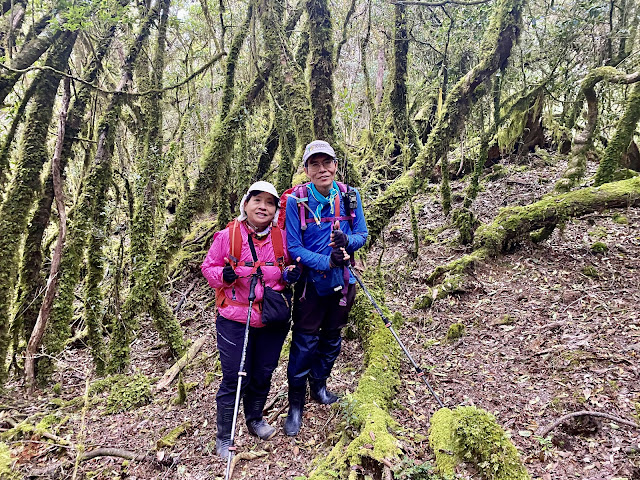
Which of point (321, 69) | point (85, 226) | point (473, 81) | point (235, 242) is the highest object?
point (473, 81)

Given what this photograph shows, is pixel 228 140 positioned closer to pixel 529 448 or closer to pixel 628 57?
pixel 529 448

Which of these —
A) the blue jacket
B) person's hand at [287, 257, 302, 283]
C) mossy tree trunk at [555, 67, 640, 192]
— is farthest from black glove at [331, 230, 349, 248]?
mossy tree trunk at [555, 67, 640, 192]

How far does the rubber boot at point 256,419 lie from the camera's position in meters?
4.18

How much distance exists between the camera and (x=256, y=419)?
4.27m

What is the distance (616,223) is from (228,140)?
29.0 ft

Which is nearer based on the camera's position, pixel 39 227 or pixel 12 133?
pixel 12 133

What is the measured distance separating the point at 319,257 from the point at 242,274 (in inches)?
32.4

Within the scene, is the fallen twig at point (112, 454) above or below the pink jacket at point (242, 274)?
below

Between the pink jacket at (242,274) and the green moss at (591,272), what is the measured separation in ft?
20.0

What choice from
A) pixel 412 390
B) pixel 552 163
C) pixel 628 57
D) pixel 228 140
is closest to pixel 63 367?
pixel 228 140

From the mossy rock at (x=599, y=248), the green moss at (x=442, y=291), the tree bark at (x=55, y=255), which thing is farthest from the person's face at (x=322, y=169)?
the mossy rock at (x=599, y=248)

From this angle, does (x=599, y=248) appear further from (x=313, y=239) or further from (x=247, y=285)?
(x=247, y=285)

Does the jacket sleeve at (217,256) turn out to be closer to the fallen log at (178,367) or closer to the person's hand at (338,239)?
the person's hand at (338,239)

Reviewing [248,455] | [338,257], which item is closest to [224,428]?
[248,455]
